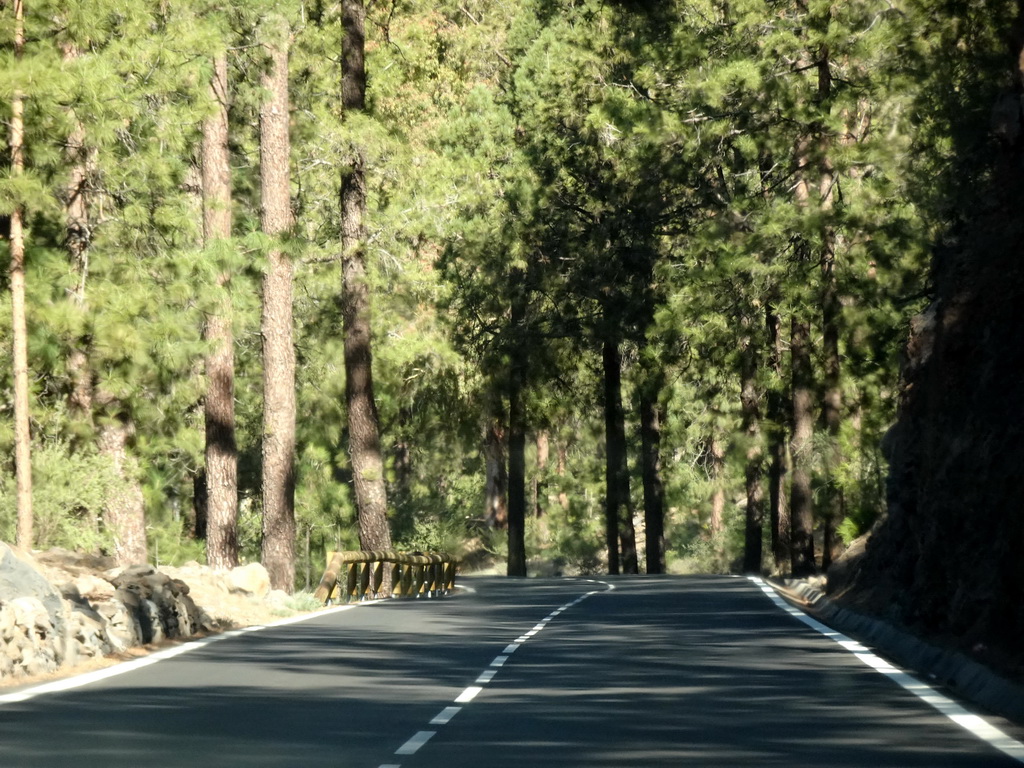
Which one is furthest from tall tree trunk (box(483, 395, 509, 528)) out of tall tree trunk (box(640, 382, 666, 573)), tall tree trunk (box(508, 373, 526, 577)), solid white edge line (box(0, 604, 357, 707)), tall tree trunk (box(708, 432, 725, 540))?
solid white edge line (box(0, 604, 357, 707))

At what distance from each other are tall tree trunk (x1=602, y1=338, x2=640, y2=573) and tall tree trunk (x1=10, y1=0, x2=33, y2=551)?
30841 millimetres

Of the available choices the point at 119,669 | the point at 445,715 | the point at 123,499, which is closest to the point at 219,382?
the point at 123,499

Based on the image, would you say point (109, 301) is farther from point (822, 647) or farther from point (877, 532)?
point (822, 647)

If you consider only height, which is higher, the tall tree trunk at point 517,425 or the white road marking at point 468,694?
the tall tree trunk at point 517,425

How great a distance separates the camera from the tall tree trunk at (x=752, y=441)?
162ft

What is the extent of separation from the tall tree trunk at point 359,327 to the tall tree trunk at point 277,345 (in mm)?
4258

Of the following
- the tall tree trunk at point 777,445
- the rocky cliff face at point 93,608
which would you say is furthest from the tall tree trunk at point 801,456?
the rocky cliff face at point 93,608

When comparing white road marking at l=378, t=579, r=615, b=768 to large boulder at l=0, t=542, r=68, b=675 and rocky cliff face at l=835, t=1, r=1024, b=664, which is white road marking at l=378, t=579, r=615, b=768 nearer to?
large boulder at l=0, t=542, r=68, b=675

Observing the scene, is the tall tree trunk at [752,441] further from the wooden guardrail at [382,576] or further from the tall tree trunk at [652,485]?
the wooden guardrail at [382,576]

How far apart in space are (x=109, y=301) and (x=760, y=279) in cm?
1570

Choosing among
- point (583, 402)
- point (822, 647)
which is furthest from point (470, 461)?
point (822, 647)

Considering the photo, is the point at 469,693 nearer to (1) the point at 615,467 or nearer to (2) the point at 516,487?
(1) the point at 615,467

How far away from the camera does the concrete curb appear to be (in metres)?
14.1

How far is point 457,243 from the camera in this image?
198 feet
